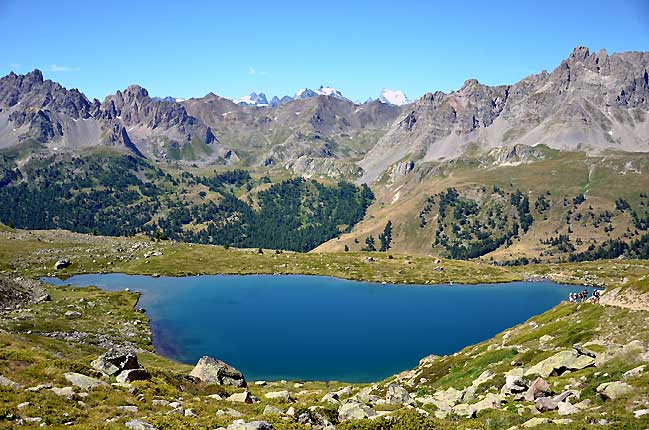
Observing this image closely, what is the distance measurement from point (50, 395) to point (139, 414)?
4.94 metres

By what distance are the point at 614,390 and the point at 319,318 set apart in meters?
100.0

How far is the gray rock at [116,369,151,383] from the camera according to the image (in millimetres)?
32219

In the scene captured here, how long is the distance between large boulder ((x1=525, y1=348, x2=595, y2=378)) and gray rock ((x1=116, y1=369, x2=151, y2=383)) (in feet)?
92.8

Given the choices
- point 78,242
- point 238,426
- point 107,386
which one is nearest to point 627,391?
point 238,426

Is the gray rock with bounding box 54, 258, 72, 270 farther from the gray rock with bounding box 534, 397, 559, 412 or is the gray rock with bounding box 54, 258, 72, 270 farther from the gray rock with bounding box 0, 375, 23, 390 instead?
the gray rock with bounding box 534, 397, 559, 412

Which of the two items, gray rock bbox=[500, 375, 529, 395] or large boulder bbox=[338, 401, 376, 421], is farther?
gray rock bbox=[500, 375, 529, 395]

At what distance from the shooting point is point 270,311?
129625 millimetres

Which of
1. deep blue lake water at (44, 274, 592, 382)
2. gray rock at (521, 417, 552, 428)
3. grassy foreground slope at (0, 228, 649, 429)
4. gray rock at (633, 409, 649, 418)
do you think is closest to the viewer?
gray rock at (633, 409, 649, 418)

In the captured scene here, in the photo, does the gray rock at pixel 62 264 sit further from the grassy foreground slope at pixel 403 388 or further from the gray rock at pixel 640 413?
the gray rock at pixel 640 413

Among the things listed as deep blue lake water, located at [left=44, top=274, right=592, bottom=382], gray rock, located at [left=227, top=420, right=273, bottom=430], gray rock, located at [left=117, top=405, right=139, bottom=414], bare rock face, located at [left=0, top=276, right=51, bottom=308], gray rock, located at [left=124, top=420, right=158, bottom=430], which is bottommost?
deep blue lake water, located at [left=44, top=274, right=592, bottom=382]

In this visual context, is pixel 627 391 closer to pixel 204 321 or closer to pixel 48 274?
pixel 204 321

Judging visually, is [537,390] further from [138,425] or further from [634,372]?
[138,425]

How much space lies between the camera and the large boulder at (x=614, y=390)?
27266mm

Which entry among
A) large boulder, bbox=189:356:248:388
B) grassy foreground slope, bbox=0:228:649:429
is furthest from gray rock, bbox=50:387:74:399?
large boulder, bbox=189:356:248:388
